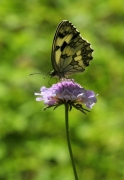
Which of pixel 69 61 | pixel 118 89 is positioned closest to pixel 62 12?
pixel 118 89

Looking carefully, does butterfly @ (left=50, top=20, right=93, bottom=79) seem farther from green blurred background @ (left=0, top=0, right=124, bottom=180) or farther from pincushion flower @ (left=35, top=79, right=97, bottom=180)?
green blurred background @ (left=0, top=0, right=124, bottom=180)

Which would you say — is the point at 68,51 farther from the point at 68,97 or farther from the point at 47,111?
the point at 47,111

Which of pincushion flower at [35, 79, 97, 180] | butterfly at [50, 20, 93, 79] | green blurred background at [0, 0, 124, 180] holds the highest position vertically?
green blurred background at [0, 0, 124, 180]

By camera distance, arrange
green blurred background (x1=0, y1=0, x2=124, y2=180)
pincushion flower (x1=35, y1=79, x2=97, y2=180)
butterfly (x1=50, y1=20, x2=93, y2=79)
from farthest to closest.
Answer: green blurred background (x1=0, y1=0, x2=124, y2=180) < butterfly (x1=50, y1=20, x2=93, y2=79) < pincushion flower (x1=35, y1=79, x2=97, y2=180)

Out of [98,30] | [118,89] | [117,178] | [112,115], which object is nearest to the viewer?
[117,178]

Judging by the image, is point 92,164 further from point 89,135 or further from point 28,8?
point 28,8

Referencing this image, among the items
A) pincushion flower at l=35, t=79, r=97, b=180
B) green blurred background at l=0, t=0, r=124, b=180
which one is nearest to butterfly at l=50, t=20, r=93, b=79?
pincushion flower at l=35, t=79, r=97, b=180

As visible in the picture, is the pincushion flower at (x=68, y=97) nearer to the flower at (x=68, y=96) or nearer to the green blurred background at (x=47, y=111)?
the flower at (x=68, y=96)
